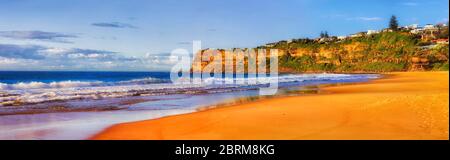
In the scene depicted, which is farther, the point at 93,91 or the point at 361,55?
the point at 361,55

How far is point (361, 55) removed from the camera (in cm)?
7638

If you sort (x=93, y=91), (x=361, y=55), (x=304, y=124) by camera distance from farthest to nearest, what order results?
1. (x=361, y=55)
2. (x=93, y=91)
3. (x=304, y=124)

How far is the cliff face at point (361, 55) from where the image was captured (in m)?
59.9

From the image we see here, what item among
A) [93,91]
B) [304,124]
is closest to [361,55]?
[93,91]

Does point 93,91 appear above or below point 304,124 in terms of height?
above

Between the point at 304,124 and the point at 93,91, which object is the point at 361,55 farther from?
the point at 304,124

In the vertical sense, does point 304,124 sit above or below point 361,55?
below

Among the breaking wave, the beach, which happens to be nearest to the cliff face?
the breaking wave

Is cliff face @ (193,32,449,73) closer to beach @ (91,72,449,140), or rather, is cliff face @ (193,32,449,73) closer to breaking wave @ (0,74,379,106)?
breaking wave @ (0,74,379,106)

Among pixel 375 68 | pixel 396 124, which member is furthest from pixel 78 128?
pixel 375 68

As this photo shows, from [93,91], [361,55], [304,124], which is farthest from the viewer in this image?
[361,55]

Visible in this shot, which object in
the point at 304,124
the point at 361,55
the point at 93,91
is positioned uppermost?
the point at 361,55

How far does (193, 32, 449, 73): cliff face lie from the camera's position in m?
59.9
